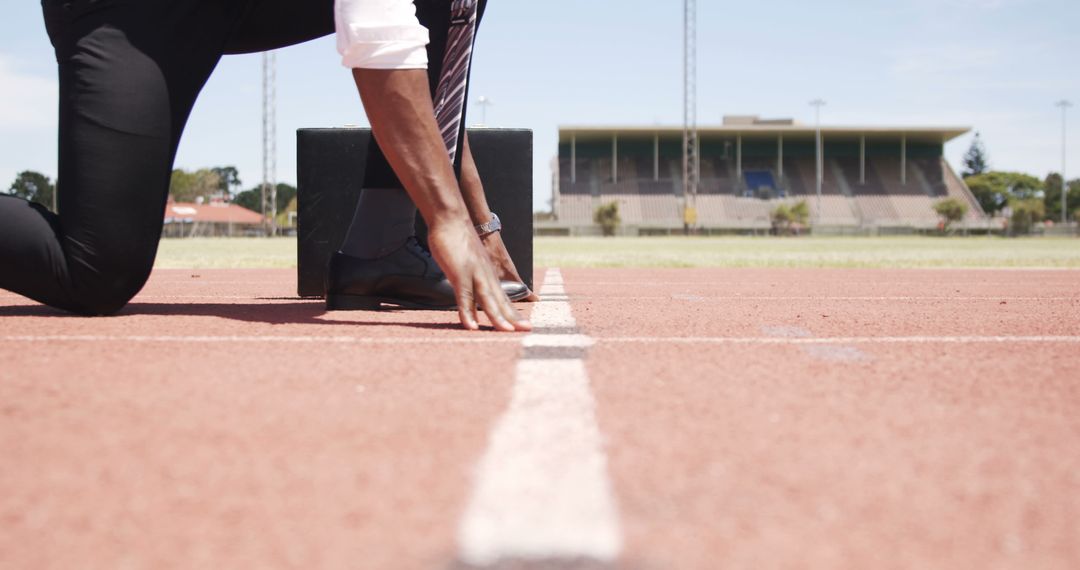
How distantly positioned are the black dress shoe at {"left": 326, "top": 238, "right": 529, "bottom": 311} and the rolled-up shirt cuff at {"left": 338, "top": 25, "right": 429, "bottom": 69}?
27.8 inches

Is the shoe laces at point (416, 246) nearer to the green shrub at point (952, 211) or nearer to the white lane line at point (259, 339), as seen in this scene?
the white lane line at point (259, 339)

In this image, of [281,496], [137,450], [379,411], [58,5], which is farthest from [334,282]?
[281,496]

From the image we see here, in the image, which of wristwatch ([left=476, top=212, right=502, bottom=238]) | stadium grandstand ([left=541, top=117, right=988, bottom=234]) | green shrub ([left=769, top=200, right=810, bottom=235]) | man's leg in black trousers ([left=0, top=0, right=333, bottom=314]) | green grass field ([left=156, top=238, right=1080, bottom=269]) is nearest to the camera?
man's leg in black trousers ([left=0, top=0, right=333, bottom=314])

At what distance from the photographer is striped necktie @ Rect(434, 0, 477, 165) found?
2.89m

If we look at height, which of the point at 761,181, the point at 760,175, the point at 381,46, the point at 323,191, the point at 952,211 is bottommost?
the point at 323,191

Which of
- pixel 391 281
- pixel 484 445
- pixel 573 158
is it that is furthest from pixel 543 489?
pixel 573 158

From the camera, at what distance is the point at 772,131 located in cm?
5741

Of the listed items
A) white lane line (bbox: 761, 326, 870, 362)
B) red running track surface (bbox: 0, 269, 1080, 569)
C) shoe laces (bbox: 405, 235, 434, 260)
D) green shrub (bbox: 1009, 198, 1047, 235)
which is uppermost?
green shrub (bbox: 1009, 198, 1047, 235)

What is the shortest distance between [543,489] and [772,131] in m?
59.0

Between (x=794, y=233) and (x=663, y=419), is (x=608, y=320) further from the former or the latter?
(x=794, y=233)

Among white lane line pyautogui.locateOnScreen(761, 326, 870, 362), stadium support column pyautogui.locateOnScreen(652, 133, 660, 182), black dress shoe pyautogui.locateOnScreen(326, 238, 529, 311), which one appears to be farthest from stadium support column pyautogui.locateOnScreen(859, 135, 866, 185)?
white lane line pyautogui.locateOnScreen(761, 326, 870, 362)

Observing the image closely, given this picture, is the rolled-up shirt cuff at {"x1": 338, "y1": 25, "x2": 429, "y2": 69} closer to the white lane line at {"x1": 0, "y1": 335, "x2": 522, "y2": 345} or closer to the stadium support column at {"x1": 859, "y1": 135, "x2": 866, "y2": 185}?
the white lane line at {"x1": 0, "y1": 335, "x2": 522, "y2": 345}

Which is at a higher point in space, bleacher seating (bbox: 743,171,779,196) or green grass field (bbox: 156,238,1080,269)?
bleacher seating (bbox: 743,171,779,196)

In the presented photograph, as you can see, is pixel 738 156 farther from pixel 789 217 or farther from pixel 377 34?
pixel 377 34
